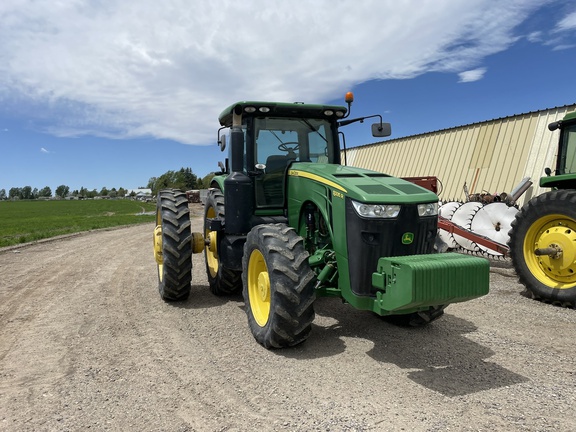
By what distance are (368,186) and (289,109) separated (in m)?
1.82

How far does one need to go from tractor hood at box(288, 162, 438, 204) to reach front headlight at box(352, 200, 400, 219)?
0.04 m

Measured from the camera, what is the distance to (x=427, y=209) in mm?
3986

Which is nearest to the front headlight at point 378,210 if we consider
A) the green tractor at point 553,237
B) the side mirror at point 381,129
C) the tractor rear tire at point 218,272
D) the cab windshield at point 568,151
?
the side mirror at point 381,129

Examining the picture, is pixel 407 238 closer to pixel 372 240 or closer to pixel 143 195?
pixel 372 240

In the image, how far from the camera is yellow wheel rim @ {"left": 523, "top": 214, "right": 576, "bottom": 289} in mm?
5512

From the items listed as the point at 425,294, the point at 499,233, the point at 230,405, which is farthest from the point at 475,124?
the point at 230,405

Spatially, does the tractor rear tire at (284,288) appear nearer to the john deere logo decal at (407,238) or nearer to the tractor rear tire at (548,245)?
the john deere logo decal at (407,238)

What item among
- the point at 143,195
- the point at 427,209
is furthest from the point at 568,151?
the point at 143,195

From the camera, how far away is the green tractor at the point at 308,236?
3.48 meters

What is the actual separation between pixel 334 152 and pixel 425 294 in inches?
111

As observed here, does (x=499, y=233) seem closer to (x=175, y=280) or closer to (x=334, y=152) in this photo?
(x=334, y=152)

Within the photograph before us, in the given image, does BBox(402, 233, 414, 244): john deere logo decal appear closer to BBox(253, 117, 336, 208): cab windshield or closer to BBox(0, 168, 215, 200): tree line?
BBox(253, 117, 336, 208): cab windshield

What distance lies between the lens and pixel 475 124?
14.2 m

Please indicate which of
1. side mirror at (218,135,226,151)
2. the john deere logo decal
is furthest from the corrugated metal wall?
the john deere logo decal
